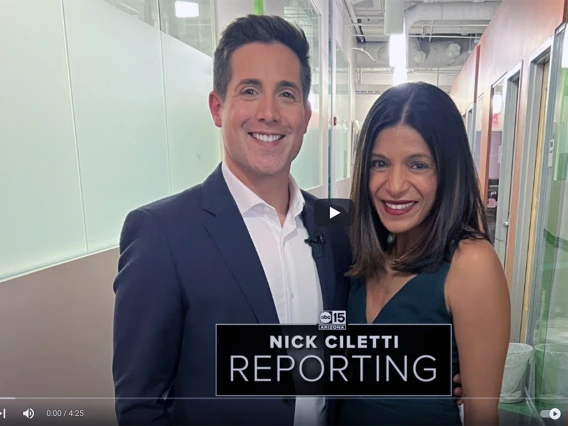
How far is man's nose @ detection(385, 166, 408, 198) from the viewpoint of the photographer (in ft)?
1.89

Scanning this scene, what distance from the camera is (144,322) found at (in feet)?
1.80

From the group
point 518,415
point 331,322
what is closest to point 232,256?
point 331,322

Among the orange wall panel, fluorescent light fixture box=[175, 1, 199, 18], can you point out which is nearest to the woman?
the orange wall panel

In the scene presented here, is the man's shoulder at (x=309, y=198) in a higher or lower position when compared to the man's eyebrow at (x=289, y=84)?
lower

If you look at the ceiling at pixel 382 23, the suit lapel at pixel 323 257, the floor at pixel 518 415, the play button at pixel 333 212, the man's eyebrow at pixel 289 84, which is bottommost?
the floor at pixel 518 415

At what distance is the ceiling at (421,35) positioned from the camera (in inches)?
25.7

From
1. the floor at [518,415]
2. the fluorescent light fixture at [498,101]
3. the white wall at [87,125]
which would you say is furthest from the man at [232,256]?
the fluorescent light fixture at [498,101]

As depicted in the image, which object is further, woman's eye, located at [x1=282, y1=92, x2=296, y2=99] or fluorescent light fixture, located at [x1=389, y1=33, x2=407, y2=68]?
fluorescent light fixture, located at [x1=389, y1=33, x2=407, y2=68]

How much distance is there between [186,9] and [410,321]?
0.73 meters

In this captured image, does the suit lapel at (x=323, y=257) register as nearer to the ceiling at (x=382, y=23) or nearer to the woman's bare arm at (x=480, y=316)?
the woman's bare arm at (x=480, y=316)

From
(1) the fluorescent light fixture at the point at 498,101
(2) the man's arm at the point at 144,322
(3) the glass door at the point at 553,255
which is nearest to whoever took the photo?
(2) the man's arm at the point at 144,322

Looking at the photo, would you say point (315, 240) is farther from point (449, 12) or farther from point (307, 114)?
point (449, 12)

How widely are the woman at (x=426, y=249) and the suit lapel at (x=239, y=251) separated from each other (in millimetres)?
155

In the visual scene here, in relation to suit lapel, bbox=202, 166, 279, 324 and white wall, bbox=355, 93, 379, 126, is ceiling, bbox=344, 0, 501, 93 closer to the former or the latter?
white wall, bbox=355, 93, 379, 126
